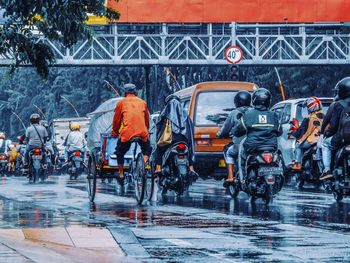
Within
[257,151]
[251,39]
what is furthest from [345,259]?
[251,39]

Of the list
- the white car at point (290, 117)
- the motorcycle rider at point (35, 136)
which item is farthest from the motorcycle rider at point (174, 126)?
the motorcycle rider at point (35, 136)

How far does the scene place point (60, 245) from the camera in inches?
422

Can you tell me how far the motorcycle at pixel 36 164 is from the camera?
28672 millimetres

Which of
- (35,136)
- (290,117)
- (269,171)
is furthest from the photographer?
(35,136)

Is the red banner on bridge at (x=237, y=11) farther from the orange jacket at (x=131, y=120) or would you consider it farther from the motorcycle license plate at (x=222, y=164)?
the orange jacket at (x=131, y=120)

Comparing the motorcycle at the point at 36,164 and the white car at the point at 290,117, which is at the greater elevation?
the white car at the point at 290,117

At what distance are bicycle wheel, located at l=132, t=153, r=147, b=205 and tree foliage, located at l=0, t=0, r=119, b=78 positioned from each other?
83.2 inches

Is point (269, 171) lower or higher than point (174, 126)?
lower

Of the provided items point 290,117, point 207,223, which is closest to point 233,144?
point 207,223

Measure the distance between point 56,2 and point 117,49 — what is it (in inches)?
1354

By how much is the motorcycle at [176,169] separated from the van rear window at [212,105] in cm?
620

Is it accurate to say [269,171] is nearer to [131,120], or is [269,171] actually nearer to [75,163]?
[131,120]

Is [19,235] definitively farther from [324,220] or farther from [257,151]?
[257,151]

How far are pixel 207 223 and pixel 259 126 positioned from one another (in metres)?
4.32
